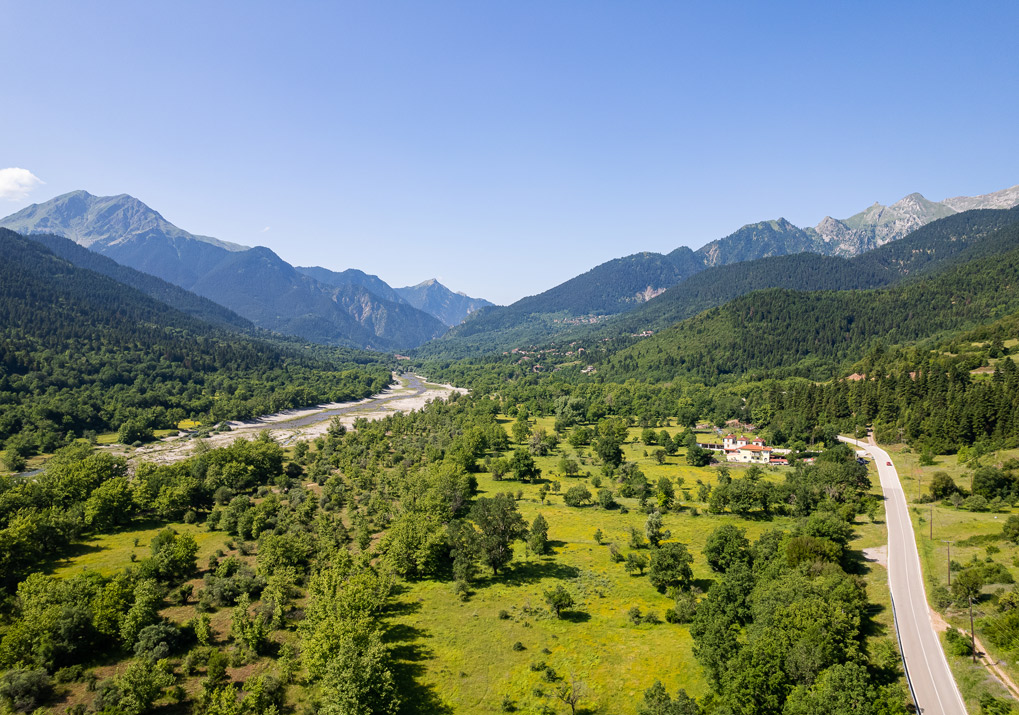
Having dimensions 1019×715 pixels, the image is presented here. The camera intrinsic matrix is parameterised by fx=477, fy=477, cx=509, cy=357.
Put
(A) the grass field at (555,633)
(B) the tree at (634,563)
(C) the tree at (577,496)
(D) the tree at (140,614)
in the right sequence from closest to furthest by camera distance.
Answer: (A) the grass field at (555,633), (D) the tree at (140,614), (B) the tree at (634,563), (C) the tree at (577,496)

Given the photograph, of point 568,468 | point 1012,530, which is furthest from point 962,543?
point 568,468

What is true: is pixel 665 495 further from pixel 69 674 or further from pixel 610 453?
pixel 69 674

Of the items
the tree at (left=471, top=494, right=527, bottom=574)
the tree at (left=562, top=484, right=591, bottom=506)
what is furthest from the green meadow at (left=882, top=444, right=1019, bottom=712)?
the tree at (left=562, top=484, right=591, bottom=506)

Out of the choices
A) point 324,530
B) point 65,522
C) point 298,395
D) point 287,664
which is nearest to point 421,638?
point 287,664

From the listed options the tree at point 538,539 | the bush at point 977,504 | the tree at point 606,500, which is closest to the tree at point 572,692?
Result: the tree at point 538,539

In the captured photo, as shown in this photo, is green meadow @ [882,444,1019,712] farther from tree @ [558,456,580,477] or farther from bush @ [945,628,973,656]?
tree @ [558,456,580,477]

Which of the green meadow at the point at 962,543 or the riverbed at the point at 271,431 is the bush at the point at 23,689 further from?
the riverbed at the point at 271,431

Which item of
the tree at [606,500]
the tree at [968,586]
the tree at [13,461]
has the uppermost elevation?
the tree at [968,586]
